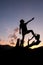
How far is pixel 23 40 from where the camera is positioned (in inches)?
538

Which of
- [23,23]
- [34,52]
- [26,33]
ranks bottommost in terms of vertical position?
[34,52]

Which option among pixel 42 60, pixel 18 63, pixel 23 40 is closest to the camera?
pixel 42 60

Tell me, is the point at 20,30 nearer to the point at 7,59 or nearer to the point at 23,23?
the point at 23,23

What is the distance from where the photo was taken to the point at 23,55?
11.1 meters

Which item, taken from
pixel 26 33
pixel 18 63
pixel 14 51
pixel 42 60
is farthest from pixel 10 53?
pixel 26 33

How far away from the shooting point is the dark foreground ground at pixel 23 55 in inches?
414

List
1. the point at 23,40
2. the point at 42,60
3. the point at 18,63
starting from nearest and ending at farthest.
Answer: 1. the point at 42,60
2. the point at 18,63
3. the point at 23,40

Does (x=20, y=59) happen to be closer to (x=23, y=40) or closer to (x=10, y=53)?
(x=10, y=53)

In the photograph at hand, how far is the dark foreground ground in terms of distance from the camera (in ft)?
34.5

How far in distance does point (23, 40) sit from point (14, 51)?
95.6 inches

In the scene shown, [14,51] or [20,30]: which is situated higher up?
[20,30]

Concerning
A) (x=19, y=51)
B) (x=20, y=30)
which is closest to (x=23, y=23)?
(x=20, y=30)

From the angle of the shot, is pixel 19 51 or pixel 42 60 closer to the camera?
pixel 42 60

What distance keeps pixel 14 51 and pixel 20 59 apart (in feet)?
2.99
